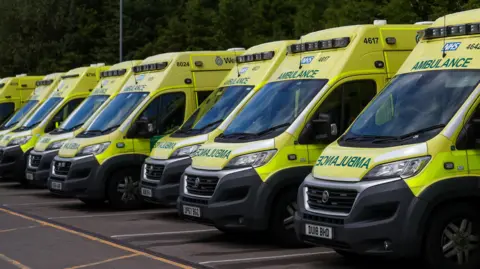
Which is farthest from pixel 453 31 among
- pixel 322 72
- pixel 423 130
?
pixel 322 72

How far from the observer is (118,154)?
16.3m

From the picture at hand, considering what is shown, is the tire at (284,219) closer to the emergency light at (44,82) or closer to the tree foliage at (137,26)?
the emergency light at (44,82)

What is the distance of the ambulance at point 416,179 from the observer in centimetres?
943

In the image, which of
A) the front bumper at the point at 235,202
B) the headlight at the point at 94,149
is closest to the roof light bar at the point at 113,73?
the headlight at the point at 94,149

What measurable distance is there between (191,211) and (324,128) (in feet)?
6.43

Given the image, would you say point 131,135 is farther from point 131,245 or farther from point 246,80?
point 131,245

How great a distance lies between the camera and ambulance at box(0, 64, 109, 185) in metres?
21.1

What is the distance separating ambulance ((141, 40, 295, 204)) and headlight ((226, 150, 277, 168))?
76.5 inches

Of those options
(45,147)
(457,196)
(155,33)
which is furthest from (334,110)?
(155,33)

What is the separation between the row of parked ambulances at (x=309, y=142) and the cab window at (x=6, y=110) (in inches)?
272

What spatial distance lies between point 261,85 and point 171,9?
31.6m

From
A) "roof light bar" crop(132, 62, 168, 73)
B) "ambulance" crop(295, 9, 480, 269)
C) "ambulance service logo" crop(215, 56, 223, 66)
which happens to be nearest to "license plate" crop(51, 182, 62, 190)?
"roof light bar" crop(132, 62, 168, 73)

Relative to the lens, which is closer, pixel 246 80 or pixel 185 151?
pixel 185 151

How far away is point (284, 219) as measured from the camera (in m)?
11.9
